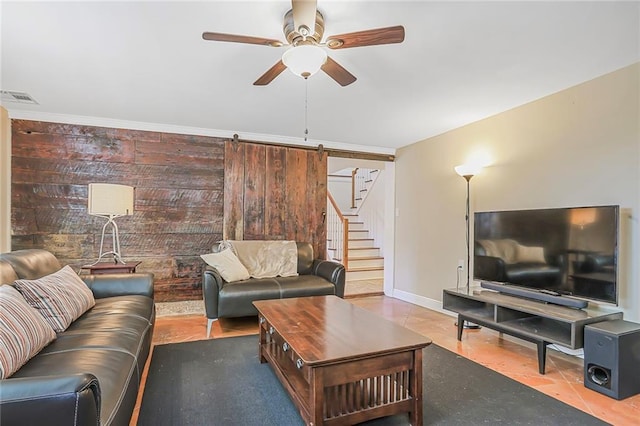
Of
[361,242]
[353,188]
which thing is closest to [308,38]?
[361,242]

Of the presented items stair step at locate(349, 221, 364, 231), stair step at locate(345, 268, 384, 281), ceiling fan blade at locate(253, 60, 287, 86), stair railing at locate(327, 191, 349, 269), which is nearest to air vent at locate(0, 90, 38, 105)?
ceiling fan blade at locate(253, 60, 287, 86)

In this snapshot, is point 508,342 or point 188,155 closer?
point 508,342

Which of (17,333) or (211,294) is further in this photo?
(211,294)

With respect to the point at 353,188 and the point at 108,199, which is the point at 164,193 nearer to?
the point at 108,199

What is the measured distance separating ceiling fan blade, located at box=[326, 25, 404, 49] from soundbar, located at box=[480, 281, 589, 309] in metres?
2.37

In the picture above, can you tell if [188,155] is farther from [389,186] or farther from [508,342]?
[508,342]

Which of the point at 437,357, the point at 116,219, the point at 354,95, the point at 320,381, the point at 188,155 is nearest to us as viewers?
the point at 320,381

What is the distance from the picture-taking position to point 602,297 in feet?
7.92

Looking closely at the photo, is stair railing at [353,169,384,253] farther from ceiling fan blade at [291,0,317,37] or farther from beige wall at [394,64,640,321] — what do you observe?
ceiling fan blade at [291,0,317,37]

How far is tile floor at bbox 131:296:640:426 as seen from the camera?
2.09m

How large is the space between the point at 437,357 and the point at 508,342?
912 millimetres

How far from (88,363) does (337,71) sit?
2.09 metres

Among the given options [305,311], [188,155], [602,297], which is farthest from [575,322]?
[188,155]

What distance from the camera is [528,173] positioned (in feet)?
10.6
